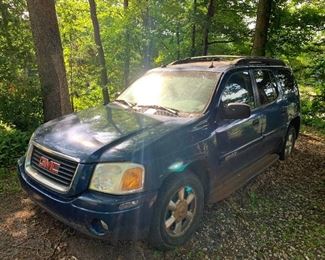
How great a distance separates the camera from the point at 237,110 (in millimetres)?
3750

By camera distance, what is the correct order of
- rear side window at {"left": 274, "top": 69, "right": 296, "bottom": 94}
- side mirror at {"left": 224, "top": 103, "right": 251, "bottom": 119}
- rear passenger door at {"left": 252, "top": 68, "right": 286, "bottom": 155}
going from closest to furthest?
side mirror at {"left": 224, "top": 103, "right": 251, "bottom": 119} < rear passenger door at {"left": 252, "top": 68, "right": 286, "bottom": 155} < rear side window at {"left": 274, "top": 69, "right": 296, "bottom": 94}

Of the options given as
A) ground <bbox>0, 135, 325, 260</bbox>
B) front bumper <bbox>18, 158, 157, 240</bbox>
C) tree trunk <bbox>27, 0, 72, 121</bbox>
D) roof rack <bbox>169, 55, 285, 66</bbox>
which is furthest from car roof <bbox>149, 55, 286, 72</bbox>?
tree trunk <bbox>27, 0, 72, 121</bbox>

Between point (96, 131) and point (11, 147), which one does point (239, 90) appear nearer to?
point (96, 131)

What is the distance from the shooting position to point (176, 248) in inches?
136

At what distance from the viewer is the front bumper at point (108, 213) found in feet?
9.23

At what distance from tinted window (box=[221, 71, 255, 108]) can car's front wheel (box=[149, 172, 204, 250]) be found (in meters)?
1.21

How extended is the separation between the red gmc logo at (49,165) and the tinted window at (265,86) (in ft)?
10.4

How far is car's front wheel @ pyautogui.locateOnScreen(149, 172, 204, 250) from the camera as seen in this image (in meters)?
3.16

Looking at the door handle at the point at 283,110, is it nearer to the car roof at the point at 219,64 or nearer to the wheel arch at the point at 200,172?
the car roof at the point at 219,64

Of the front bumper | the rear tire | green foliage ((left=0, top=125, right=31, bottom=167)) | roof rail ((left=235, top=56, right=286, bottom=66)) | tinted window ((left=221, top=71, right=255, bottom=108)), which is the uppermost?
roof rail ((left=235, top=56, right=286, bottom=66))

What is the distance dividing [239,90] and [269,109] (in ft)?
3.16

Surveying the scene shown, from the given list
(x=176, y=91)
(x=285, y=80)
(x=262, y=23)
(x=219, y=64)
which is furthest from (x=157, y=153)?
(x=262, y=23)

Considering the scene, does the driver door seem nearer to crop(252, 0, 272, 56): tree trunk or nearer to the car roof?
the car roof

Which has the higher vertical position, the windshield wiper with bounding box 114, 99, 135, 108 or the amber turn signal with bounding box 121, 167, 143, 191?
the windshield wiper with bounding box 114, 99, 135, 108
